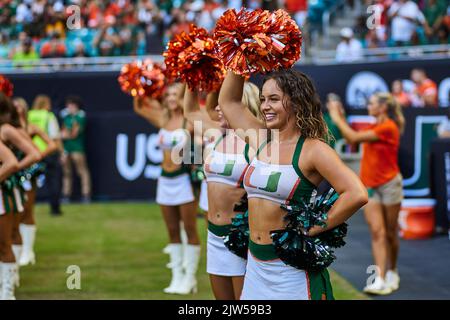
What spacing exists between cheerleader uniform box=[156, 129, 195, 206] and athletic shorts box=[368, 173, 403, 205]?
168 centimetres

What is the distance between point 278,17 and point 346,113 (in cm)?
901

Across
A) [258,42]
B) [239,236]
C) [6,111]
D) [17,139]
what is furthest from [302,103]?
[6,111]

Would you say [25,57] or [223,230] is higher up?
[25,57]

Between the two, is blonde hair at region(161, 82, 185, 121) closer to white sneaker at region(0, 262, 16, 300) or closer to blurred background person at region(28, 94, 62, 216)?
white sneaker at region(0, 262, 16, 300)

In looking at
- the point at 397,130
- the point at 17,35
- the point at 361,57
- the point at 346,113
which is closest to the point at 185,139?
the point at 397,130

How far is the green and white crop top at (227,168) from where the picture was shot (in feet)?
16.6

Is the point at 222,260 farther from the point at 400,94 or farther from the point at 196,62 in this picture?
the point at 400,94

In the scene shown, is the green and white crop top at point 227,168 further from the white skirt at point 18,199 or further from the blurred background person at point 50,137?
the blurred background person at point 50,137

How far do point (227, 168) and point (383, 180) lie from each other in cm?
289

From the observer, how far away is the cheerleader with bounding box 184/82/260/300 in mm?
4992

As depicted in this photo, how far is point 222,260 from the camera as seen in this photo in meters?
5.00

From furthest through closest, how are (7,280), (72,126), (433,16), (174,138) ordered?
(433,16)
(72,126)
(174,138)
(7,280)

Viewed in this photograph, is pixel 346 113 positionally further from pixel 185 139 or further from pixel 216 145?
Answer: pixel 216 145

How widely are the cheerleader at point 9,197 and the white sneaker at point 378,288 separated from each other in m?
3.01
